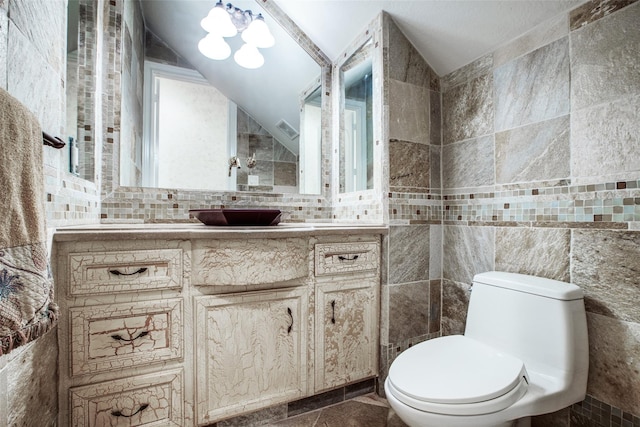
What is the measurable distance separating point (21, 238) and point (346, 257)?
118cm

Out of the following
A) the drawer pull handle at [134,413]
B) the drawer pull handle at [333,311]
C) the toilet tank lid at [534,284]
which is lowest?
the drawer pull handle at [134,413]

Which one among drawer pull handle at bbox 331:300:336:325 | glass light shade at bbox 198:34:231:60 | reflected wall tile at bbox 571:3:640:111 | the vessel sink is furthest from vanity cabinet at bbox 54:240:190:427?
reflected wall tile at bbox 571:3:640:111

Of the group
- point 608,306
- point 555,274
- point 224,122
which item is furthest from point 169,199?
point 608,306

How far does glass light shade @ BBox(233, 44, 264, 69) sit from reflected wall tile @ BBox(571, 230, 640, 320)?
1.90 meters

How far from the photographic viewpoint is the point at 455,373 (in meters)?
1.06

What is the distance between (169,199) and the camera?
1.65 metres

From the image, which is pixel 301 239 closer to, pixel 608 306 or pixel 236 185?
pixel 236 185

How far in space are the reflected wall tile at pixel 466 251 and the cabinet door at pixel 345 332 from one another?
494 mm

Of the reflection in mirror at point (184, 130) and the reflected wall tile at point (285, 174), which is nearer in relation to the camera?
the reflection in mirror at point (184, 130)

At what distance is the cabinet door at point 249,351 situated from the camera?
1242 millimetres

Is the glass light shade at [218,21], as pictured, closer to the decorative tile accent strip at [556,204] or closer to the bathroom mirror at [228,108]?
the bathroom mirror at [228,108]

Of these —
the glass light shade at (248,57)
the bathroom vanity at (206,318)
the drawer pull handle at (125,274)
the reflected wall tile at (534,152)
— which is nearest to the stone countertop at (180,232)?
the bathroom vanity at (206,318)

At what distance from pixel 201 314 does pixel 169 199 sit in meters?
0.72

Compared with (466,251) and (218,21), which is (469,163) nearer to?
(466,251)
